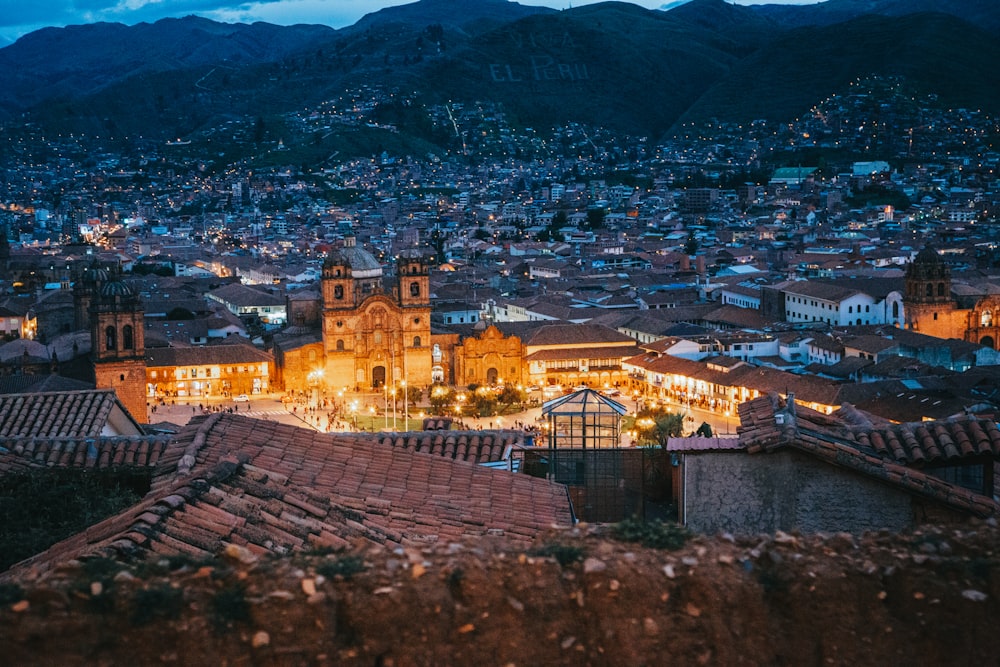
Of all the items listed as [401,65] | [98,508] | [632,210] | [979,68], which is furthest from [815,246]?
[401,65]

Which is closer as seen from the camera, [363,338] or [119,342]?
[119,342]

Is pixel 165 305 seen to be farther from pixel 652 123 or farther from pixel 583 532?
pixel 652 123

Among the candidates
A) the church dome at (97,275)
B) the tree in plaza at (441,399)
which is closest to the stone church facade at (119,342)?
the church dome at (97,275)

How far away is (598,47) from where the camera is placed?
185250mm

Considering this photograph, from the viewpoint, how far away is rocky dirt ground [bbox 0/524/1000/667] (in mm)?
3746

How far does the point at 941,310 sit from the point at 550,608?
1715 inches

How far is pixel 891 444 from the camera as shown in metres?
6.97

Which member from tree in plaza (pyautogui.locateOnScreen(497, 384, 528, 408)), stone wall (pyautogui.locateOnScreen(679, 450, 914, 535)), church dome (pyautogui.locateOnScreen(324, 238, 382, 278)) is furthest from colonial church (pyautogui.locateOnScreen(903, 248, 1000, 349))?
stone wall (pyautogui.locateOnScreen(679, 450, 914, 535))

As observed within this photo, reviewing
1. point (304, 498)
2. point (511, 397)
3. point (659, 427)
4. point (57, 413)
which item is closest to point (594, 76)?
point (511, 397)

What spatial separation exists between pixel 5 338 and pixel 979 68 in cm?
12360

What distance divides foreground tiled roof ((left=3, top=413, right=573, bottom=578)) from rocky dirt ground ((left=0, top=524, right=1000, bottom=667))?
0.63 meters

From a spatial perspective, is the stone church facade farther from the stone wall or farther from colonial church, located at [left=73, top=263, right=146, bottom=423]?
the stone wall

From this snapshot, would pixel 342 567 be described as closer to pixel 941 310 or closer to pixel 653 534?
pixel 653 534

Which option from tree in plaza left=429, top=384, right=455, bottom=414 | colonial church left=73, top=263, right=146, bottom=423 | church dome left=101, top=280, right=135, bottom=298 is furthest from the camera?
tree in plaza left=429, top=384, right=455, bottom=414
